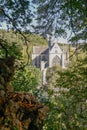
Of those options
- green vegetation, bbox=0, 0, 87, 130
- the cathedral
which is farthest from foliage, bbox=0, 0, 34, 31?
the cathedral

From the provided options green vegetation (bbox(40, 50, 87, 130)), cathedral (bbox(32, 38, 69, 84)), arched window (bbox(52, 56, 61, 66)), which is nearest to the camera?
green vegetation (bbox(40, 50, 87, 130))

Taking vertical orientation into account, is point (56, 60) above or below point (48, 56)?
below

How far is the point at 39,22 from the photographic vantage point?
12.7 m

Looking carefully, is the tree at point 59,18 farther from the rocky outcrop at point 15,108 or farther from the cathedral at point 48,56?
the cathedral at point 48,56

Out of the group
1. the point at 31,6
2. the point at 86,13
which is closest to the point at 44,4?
the point at 31,6

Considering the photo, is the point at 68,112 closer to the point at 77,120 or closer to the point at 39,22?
the point at 77,120

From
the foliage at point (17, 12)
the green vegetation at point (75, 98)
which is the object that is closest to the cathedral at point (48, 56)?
the green vegetation at point (75, 98)

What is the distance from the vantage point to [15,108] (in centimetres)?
545

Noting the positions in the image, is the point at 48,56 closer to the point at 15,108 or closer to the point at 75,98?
the point at 75,98

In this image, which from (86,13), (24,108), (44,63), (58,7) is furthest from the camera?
(44,63)

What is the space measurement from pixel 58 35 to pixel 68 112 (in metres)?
3.79

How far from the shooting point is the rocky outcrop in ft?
17.5

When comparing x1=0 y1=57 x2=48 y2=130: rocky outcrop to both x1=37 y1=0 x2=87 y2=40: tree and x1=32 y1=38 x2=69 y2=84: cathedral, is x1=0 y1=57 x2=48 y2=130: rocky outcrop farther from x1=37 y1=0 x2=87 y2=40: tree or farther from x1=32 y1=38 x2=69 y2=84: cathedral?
x1=32 y1=38 x2=69 y2=84: cathedral

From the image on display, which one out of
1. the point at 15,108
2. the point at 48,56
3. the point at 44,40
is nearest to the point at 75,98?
the point at 44,40
